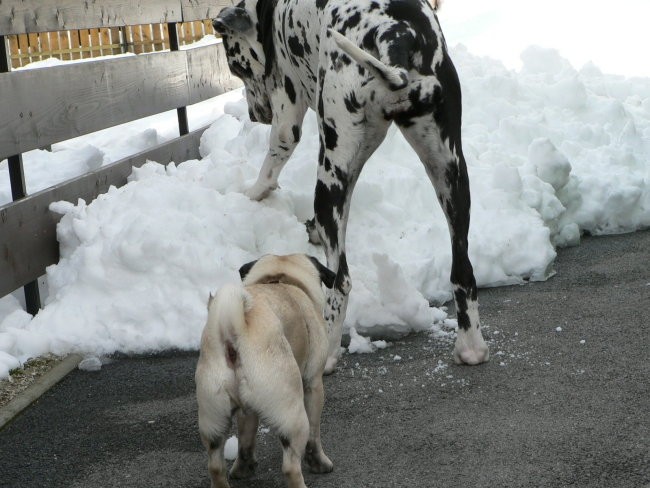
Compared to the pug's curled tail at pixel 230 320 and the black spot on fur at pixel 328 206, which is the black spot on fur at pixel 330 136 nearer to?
the black spot on fur at pixel 328 206

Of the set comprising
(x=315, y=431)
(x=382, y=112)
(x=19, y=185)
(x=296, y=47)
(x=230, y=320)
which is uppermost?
(x=296, y=47)

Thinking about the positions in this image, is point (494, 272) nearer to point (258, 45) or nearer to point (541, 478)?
point (258, 45)

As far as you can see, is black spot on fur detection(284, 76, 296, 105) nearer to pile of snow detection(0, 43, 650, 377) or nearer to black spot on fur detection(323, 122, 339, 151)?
pile of snow detection(0, 43, 650, 377)

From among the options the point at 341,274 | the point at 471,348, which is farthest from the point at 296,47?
the point at 471,348

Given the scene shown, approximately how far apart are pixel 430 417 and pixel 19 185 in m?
3.21

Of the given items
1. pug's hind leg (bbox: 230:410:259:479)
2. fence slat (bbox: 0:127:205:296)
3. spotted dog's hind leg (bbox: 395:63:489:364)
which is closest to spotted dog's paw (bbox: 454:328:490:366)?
spotted dog's hind leg (bbox: 395:63:489:364)

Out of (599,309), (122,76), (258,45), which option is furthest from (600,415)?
A: (122,76)

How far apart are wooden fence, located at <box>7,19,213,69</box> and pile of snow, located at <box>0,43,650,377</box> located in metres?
4.60

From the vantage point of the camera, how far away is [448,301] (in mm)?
6215

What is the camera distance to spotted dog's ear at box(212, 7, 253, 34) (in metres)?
6.42

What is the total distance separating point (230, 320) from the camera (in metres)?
3.30

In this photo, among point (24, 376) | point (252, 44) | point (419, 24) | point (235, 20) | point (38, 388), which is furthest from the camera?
point (252, 44)

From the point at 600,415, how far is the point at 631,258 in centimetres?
278

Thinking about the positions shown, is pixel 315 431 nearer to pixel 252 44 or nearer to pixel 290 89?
pixel 290 89
